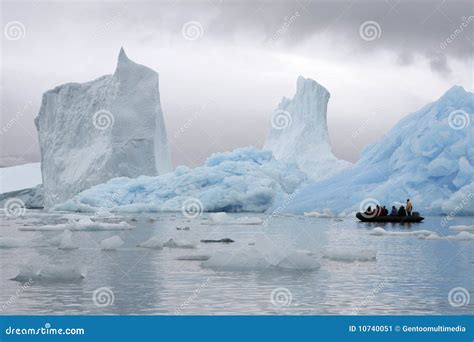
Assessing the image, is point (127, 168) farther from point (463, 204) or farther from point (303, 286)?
point (303, 286)

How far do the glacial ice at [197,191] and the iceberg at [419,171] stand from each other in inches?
146

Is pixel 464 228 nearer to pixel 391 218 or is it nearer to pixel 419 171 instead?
pixel 391 218

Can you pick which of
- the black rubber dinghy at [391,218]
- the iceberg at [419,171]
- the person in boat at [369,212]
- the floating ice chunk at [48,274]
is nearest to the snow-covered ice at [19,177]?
the iceberg at [419,171]

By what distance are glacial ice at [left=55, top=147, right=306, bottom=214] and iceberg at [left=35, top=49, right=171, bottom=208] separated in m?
3.14

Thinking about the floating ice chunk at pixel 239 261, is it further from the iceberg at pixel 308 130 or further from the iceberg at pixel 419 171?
the iceberg at pixel 308 130

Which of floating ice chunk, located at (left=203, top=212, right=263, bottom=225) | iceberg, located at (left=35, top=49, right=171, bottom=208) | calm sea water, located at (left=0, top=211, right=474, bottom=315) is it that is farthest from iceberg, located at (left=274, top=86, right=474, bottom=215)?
calm sea water, located at (left=0, top=211, right=474, bottom=315)

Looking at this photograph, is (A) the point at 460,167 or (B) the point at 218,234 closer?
(B) the point at 218,234

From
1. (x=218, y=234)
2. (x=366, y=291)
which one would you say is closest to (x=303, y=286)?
(x=366, y=291)

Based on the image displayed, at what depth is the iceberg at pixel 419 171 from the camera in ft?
81.9

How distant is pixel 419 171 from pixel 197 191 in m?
11.4

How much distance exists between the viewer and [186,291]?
7.43 m

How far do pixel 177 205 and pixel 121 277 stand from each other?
23667 mm

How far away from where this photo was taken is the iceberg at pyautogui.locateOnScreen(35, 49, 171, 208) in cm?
3712

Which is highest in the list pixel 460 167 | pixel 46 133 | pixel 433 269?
pixel 46 133
